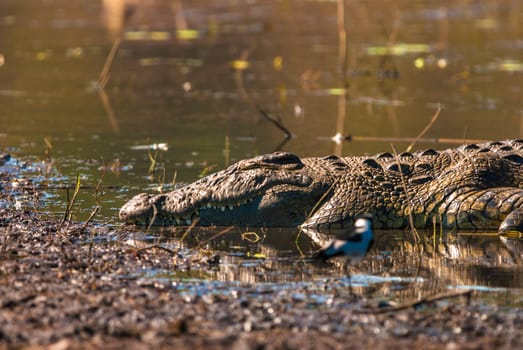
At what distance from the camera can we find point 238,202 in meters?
7.98

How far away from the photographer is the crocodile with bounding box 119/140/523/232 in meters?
7.94

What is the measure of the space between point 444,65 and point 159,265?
12.2 metres

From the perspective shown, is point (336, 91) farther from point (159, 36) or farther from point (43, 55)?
point (159, 36)

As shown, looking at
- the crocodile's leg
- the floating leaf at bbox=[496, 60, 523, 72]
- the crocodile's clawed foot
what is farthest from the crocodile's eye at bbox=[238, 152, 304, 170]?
the floating leaf at bbox=[496, 60, 523, 72]

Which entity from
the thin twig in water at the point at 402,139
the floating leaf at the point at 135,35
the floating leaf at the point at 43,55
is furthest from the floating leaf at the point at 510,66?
the floating leaf at the point at 43,55

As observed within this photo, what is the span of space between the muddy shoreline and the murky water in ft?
1.68

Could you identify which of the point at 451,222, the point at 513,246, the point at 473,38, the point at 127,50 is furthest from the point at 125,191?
the point at 473,38

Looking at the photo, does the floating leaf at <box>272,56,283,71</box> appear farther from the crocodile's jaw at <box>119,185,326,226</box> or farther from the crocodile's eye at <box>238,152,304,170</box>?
the crocodile's jaw at <box>119,185,326,226</box>

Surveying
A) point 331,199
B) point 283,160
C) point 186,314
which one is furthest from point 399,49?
point 186,314

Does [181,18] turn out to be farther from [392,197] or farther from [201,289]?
[201,289]

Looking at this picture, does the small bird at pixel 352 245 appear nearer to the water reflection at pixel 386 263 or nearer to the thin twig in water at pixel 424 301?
the water reflection at pixel 386 263

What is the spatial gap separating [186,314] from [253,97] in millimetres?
10049

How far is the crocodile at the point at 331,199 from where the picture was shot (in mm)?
7941

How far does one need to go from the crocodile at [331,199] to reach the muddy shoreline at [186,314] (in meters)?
1.18
